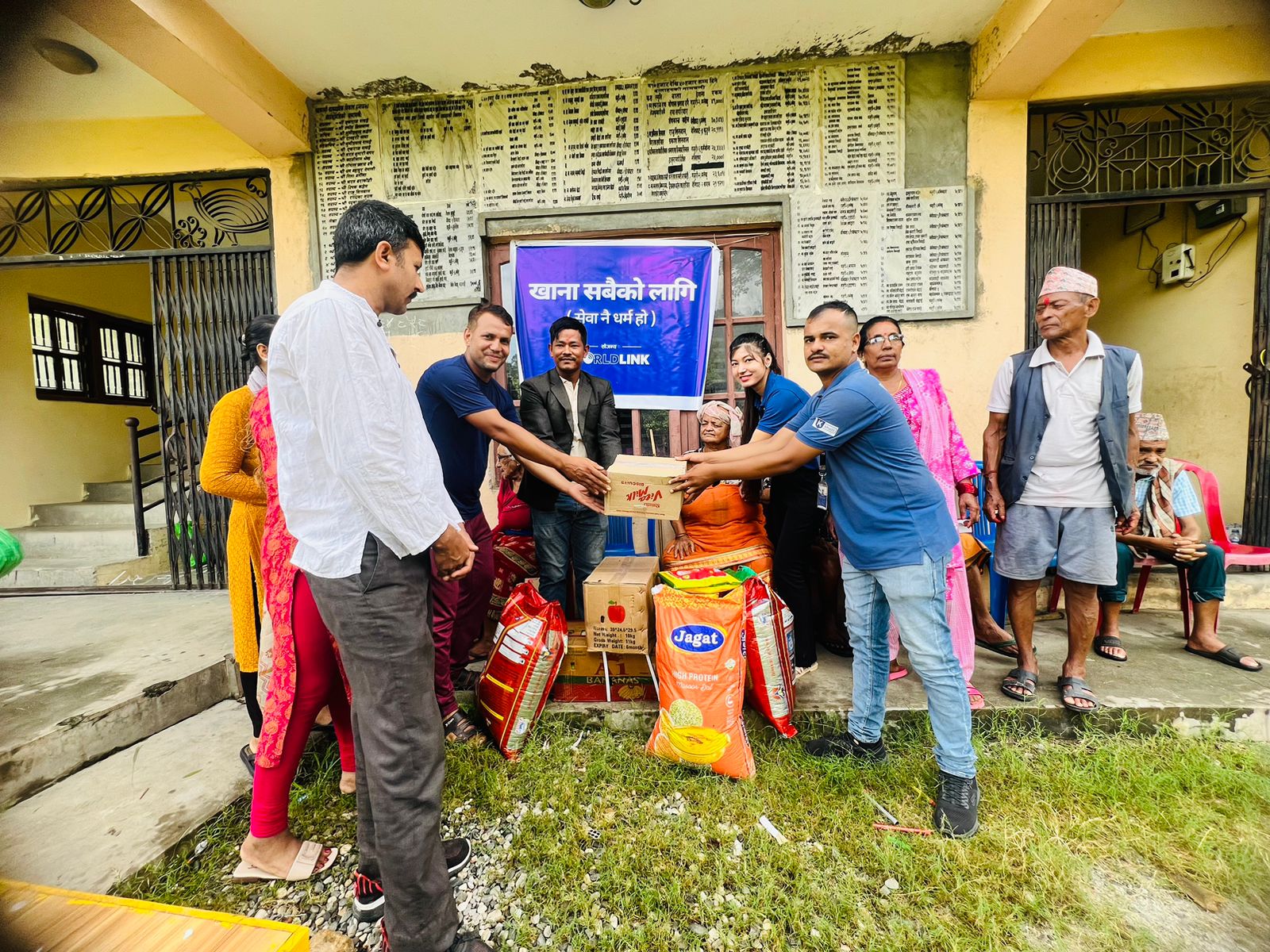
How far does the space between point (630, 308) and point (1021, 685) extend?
127 inches

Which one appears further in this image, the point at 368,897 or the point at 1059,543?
the point at 1059,543

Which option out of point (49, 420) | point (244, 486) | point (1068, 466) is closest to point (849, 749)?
point (1068, 466)

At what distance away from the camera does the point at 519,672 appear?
236cm

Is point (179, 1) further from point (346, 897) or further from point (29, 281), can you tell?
point (29, 281)

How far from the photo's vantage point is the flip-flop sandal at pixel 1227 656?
2.79m

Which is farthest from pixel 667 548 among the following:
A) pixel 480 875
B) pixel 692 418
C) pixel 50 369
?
pixel 50 369

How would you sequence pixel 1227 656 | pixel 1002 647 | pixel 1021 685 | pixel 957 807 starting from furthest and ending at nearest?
pixel 1002 647 < pixel 1227 656 < pixel 1021 685 < pixel 957 807

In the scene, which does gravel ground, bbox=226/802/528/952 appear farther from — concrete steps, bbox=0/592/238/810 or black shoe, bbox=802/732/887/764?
black shoe, bbox=802/732/887/764

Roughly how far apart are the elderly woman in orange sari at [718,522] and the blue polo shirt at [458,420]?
114cm

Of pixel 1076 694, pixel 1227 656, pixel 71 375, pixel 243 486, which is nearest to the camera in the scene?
pixel 243 486

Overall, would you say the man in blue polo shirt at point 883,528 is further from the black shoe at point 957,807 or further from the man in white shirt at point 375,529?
the man in white shirt at point 375,529

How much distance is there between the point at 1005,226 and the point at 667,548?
3274 millimetres

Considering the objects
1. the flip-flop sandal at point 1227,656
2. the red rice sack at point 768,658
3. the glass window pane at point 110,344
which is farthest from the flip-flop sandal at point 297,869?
the glass window pane at point 110,344

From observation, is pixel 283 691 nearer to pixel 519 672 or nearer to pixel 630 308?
pixel 519 672
